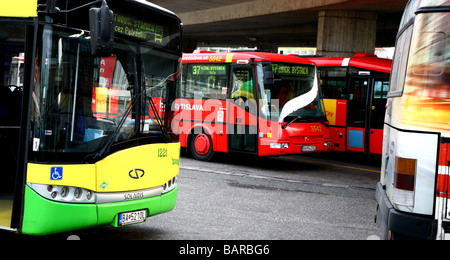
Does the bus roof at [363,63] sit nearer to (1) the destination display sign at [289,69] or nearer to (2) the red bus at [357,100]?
(2) the red bus at [357,100]

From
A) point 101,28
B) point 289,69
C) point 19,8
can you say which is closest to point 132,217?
point 101,28

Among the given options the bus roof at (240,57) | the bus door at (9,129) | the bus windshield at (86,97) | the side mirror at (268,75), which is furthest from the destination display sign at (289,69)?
the bus windshield at (86,97)

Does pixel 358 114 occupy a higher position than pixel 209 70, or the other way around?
pixel 209 70

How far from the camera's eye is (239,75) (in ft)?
46.2

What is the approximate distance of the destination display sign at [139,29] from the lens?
20.4 ft

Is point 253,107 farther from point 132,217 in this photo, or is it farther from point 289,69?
point 132,217

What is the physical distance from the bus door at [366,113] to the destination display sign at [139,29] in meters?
9.86

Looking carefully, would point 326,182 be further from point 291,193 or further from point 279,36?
Answer: point 279,36

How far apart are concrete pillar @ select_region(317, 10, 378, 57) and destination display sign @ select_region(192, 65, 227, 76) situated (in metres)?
9.96

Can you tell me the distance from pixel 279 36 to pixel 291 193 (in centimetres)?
2789

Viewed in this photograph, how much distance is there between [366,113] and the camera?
15.7 m

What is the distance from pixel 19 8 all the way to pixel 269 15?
73.1ft
